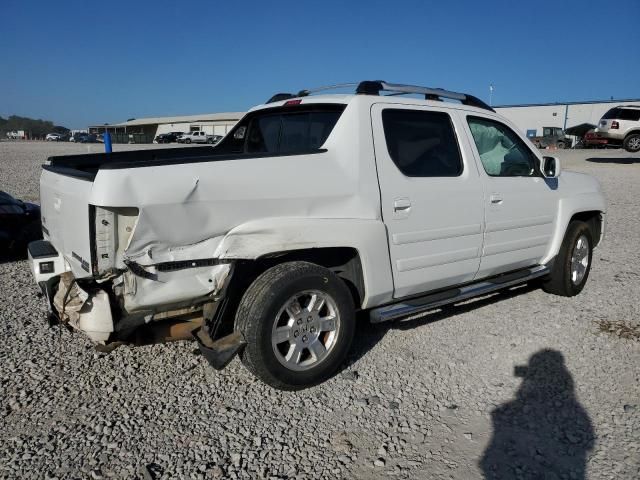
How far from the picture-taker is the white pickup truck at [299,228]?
2.92m

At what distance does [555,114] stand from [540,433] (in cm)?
5951

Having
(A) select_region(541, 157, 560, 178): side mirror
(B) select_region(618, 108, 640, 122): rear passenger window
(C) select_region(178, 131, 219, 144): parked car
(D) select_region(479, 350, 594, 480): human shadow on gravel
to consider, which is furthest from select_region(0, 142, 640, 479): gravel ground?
(C) select_region(178, 131, 219, 144): parked car

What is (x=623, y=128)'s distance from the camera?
74.1 feet

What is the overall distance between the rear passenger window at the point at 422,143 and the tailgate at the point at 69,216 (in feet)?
6.71

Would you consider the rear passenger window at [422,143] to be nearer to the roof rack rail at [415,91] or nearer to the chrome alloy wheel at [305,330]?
the roof rack rail at [415,91]

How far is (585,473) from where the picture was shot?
267 cm

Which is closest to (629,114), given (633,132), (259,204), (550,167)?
(633,132)

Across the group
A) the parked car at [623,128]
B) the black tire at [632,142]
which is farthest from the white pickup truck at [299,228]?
the black tire at [632,142]

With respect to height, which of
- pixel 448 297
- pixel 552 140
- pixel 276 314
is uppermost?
pixel 276 314

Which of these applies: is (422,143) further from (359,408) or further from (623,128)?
(623,128)

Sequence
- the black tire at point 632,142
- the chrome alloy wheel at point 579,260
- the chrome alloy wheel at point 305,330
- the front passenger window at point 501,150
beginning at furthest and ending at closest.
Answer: the black tire at point 632,142 → the chrome alloy wheel at point 579,260 → the front passenger window at point 501,150 → the chrome alloy wheel at point 305,330

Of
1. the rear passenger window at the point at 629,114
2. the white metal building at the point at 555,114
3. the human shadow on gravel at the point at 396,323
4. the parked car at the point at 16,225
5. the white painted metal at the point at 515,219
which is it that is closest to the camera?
the human shadow on gravel at the point at 396,323

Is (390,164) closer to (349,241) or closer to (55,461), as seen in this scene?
(349,241)

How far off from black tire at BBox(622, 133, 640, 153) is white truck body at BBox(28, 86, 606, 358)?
21821 millimetres
